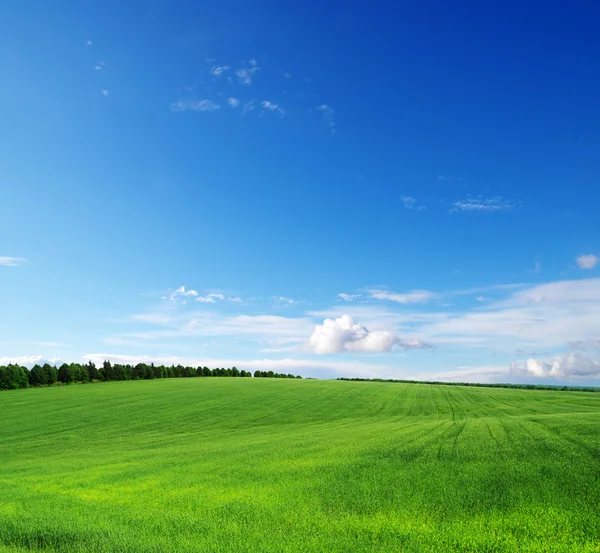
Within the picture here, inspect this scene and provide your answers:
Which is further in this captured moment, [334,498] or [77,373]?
[77,373]

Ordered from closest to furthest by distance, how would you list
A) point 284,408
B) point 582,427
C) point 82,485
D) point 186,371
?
1. point 82,485
2. point 582,427
3. point 284,408
4. point 186,371

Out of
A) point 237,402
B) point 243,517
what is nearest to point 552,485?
point 243,517

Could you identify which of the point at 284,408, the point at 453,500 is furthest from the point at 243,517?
the point at 284,408

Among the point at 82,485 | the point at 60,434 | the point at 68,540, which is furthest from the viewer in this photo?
the point at 60,434

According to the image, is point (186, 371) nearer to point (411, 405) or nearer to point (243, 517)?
point (411, 405)

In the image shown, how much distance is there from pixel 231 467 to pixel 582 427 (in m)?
15.2

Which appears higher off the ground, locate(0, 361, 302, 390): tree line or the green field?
the green field

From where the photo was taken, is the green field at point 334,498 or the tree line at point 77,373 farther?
the tree line at point 77,373

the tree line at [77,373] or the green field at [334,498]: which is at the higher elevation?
the green field at [334,498]

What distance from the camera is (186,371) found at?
142125 mm

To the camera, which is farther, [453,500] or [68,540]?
[453,500]

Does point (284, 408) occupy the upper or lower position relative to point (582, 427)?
lower

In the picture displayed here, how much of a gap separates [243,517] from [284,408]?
42656 millimetres

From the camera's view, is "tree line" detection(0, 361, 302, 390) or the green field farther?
"tree line" detection(0, 361, 302, 390)
